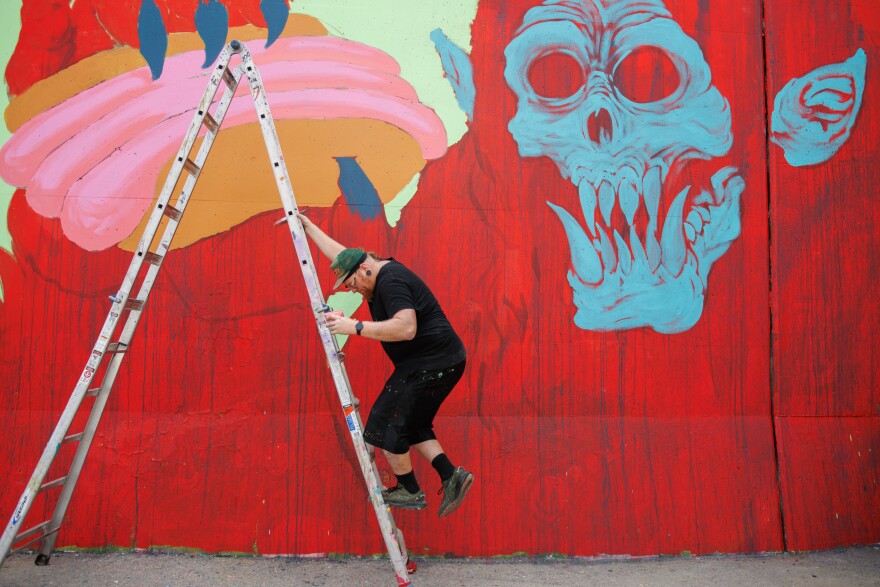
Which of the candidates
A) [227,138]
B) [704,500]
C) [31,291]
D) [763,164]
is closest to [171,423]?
[31,291]

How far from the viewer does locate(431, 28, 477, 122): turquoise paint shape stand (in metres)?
4.67

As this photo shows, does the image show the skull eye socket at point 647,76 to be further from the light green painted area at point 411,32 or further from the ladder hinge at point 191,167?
the ladder hinge at point 191,167

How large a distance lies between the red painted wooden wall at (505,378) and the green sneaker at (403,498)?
2.30 feet

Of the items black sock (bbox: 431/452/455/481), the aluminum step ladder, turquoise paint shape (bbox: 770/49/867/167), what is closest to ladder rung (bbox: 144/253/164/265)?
the aluminum step ladder

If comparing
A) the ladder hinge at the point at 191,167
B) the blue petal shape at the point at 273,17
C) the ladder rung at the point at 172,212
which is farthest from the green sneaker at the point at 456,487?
the blue petal shape at the point at 273,17

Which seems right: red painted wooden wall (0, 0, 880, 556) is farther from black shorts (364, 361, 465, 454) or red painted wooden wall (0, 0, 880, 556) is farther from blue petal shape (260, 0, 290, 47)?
blue petal shape (260, 0, 290, 47)

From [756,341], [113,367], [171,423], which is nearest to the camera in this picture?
[113,367]

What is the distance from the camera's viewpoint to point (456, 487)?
3.74 meters

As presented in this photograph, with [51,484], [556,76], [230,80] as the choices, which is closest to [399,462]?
[51,484]

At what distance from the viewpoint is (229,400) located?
4.45 m

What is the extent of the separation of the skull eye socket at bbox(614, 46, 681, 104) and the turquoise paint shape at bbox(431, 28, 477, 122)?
40.7 inches

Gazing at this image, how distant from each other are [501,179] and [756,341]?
2.08 metres

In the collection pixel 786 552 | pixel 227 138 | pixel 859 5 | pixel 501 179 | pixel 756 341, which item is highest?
pixel 859 5

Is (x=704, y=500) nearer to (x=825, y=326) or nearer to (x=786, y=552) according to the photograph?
(x=786, y=552)
